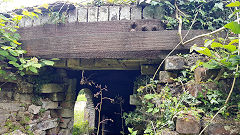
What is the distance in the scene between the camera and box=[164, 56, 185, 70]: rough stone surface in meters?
2.28

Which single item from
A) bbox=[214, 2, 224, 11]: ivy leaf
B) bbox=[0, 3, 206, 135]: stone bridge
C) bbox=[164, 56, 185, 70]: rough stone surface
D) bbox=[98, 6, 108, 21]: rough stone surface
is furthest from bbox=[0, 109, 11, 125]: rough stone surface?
bbox=[214, 2, 224, 11]: ivy leaf

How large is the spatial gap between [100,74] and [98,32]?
106 inches

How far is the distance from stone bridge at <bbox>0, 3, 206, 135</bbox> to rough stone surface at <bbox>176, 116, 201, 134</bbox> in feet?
3.28

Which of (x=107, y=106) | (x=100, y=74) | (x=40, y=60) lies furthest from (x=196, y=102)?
(x=107, y=106)

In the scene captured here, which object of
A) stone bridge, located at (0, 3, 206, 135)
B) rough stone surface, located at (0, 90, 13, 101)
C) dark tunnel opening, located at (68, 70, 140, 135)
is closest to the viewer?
stone bridge, located at (0, 3, 206, 135)

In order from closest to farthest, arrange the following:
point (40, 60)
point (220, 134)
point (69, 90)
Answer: point (220, 134) < point (40, 60) < point (69, 90)

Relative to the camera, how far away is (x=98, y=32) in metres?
2.60

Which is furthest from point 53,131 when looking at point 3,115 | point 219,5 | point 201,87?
point 219,5

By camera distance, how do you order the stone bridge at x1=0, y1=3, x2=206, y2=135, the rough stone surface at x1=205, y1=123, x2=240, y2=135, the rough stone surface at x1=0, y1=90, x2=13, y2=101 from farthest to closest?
the rough stone surface at x1=0, y1=90, x2=13, y2=101 < the stone bridge at x1=0, y1=3, x2=206, y2=135 < the rough stone surface at x1=205, y1=123, x2=240, y2=135

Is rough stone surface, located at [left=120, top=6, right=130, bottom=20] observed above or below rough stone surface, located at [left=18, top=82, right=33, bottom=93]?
above

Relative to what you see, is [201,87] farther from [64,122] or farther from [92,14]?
[64,122]

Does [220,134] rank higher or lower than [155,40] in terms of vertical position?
lower

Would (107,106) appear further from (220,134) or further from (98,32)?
(220,134)

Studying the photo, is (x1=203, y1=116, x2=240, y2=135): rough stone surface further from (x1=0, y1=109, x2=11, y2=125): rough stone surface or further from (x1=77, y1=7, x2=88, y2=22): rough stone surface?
(x1=0, y1=109, x2=11, y2=125): rough stone surface
